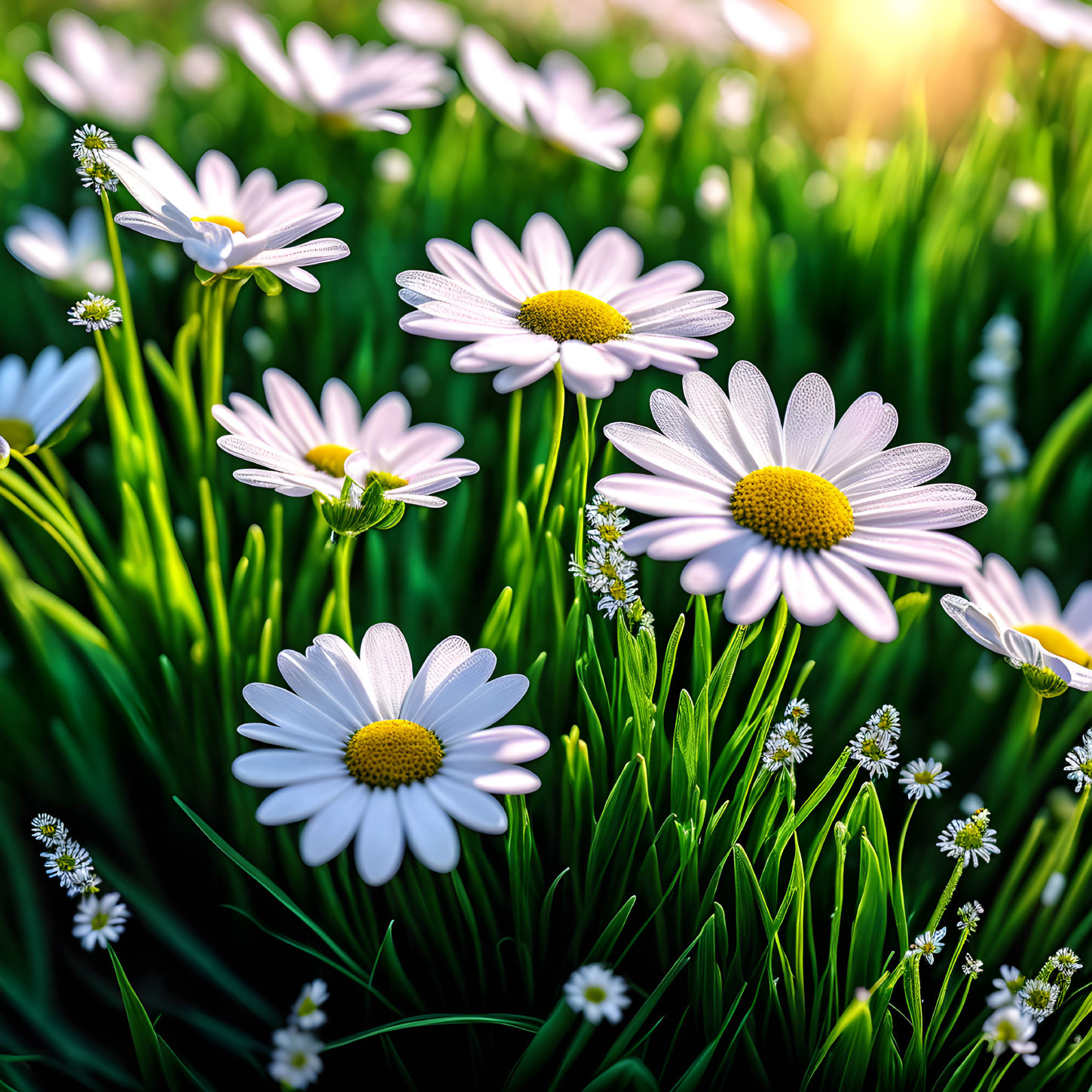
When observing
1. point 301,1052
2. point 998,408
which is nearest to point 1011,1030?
point 301,1052

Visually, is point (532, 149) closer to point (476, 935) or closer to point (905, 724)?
point (905, 724)

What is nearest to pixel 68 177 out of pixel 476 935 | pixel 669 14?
pixel 476 935

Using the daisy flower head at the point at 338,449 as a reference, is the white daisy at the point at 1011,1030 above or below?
below

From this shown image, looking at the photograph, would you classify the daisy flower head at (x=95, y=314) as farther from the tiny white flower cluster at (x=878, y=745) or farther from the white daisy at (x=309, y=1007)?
the tiny white flower cluster at (x=878, y=745)

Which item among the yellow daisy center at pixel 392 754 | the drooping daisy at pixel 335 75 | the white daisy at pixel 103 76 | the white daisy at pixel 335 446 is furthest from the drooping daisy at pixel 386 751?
the white daisy at pixel 103 76

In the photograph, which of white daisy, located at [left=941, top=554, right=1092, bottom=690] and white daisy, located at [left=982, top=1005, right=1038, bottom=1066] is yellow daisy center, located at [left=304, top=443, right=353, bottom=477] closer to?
white daisy, located at [left=941, top=554, right=1092, bottom=690]

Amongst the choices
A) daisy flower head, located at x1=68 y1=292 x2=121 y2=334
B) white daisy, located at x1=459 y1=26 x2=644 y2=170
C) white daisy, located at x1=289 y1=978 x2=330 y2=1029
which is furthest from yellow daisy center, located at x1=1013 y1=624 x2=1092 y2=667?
white daisy, located at x1=459 y1=26 x2=644 y2=170

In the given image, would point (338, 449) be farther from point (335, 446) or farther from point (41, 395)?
point (41, 395)
